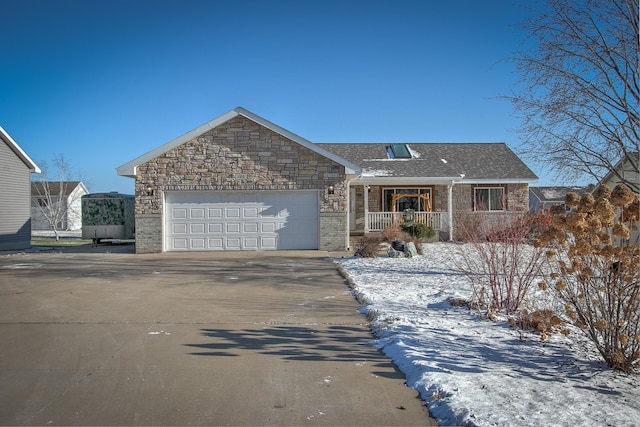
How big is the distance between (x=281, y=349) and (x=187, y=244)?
1235 centimetres

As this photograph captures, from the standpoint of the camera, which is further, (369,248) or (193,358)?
(369,248)

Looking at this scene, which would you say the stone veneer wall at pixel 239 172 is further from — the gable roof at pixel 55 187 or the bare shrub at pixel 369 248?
the gable roof at pixel 55 187

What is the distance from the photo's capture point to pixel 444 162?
A: 2353 cm

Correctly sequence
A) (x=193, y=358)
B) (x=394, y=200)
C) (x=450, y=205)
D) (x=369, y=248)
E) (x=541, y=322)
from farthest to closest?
(x=394, y=200) → (x=450, y=205) → (x=369, y=248) → (x=541, y=322) → (x=193, y=358)

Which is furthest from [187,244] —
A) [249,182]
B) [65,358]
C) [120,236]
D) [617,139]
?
[617,139]

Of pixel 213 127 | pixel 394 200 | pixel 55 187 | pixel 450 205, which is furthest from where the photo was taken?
pixel 55 187

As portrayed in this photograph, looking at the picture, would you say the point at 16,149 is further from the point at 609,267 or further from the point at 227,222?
the point at 609,267

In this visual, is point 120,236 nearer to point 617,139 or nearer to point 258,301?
point 258,301

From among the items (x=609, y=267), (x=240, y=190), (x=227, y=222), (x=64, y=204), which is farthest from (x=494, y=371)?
(x=64, y=204)

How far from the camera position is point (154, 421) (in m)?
3.66

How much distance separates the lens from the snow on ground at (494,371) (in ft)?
12.0

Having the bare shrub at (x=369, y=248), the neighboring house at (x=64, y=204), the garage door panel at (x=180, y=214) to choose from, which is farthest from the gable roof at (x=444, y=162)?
the neighboring house at (x=64, y=204)

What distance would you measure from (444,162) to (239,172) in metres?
11.3

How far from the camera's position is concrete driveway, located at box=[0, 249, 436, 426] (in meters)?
3.85
